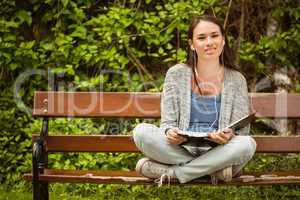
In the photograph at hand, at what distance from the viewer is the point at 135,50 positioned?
20.5ft

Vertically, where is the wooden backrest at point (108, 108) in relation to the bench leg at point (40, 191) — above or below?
above

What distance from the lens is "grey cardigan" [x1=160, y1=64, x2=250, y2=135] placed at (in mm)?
3733

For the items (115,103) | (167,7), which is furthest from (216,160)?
(167,7)

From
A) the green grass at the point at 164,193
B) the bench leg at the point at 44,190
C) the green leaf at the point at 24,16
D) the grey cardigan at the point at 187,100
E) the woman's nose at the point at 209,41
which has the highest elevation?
the green leaf at the point at 24,16

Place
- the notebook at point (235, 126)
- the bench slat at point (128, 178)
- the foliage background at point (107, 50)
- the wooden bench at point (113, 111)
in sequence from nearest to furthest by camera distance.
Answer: the notebook at point (235, 126) → the bench slat at point (128, 178) → the wooden bench at point (113, 111) → the foliage background at point (107, 50)

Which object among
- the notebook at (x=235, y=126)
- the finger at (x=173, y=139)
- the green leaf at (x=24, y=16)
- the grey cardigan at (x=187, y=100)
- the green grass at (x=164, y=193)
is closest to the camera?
the notebook at (x=235, y=126)

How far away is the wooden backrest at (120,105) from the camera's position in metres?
4.24

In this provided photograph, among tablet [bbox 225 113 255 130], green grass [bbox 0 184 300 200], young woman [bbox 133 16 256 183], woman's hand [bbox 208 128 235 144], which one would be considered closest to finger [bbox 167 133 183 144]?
young woman [bbox 133 16 256 183]

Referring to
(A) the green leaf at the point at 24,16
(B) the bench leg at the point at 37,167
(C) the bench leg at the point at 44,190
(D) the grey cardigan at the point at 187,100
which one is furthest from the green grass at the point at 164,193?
(A) the green leaf at the point at 24,16

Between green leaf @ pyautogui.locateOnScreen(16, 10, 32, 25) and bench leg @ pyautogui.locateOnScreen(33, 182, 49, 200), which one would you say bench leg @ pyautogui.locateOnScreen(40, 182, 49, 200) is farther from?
green leaf @ pyautogui.locateOnScreen(16, 10, 32, 25)

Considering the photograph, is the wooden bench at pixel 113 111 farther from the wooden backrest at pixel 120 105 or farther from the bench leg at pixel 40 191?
the bench leg at pixel 40 191

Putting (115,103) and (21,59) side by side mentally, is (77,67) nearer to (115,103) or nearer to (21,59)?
(21,59)

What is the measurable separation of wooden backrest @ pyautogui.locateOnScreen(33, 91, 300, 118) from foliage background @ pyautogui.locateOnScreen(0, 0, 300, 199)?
48.7 inches

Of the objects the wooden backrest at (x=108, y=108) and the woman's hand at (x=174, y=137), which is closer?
the woman's hand at (x=174, y=137)
